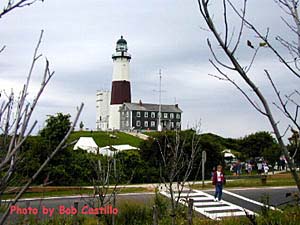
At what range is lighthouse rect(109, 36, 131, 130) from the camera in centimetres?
8388

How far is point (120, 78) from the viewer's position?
83625 millimetres

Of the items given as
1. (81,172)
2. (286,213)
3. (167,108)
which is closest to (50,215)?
(286,213)

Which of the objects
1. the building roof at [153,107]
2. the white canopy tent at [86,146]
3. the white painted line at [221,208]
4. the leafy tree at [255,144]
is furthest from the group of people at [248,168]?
the building roof at [153,107]

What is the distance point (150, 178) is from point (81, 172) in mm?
4960

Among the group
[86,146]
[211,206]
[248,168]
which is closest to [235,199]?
[211,206]

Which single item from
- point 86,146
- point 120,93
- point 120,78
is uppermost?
point 120,78

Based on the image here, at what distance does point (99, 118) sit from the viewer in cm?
9869

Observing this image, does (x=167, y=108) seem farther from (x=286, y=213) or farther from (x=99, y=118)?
(x=286, y=213)

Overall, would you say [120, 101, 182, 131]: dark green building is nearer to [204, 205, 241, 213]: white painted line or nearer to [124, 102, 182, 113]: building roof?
[124, 102, 182, 113]: building roof

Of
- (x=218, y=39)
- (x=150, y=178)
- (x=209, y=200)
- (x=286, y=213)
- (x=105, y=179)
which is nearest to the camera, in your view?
(x=218, y=39)

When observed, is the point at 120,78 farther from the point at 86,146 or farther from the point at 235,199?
the point at 235,199

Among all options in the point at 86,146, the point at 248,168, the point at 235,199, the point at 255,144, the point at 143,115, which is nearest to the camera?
the point at 235,199

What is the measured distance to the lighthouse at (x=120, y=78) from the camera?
83.9 metres

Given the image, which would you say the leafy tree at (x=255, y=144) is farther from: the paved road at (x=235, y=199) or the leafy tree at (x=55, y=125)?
the paved road at (x=235, y=199)
